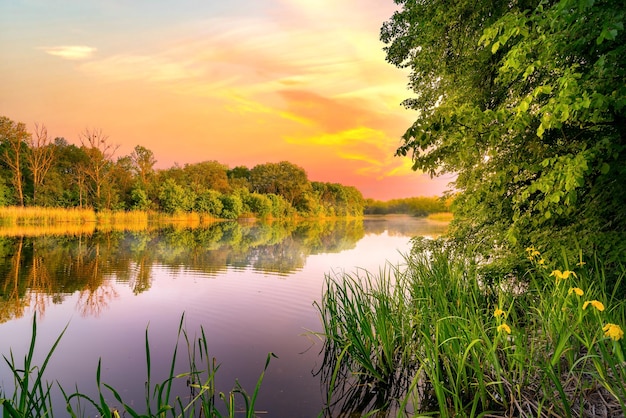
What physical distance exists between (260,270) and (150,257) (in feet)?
19.0

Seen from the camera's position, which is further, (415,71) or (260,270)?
(260,270)

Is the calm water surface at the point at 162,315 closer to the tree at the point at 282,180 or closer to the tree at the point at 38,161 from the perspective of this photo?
the tree at the point at 38,161

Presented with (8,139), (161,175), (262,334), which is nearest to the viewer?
(262,334)

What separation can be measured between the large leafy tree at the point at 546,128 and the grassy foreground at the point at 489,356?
0.65 m

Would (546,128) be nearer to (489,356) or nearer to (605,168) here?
(605,168)

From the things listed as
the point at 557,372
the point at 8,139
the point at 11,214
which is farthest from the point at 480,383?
the point at 8,139

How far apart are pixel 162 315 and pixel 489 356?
21.9 feet

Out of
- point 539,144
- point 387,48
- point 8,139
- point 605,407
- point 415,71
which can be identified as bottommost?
point 605,407

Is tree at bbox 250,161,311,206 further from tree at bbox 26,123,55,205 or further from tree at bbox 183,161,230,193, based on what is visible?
tree at bbox 26,123,55,205

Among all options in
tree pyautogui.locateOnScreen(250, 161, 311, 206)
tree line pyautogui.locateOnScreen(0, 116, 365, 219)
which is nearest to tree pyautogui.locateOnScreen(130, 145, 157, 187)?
tree line pyautogui.locateOnScreen(0, 116, 365, 219)

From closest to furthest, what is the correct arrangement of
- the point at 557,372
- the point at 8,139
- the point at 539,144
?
the point at 557,372
the point at 539,144
the point at 8,139

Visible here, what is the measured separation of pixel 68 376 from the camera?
16.3ft

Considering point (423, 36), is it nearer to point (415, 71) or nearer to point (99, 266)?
point (415, 71)

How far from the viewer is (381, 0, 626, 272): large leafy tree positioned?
3.96m
